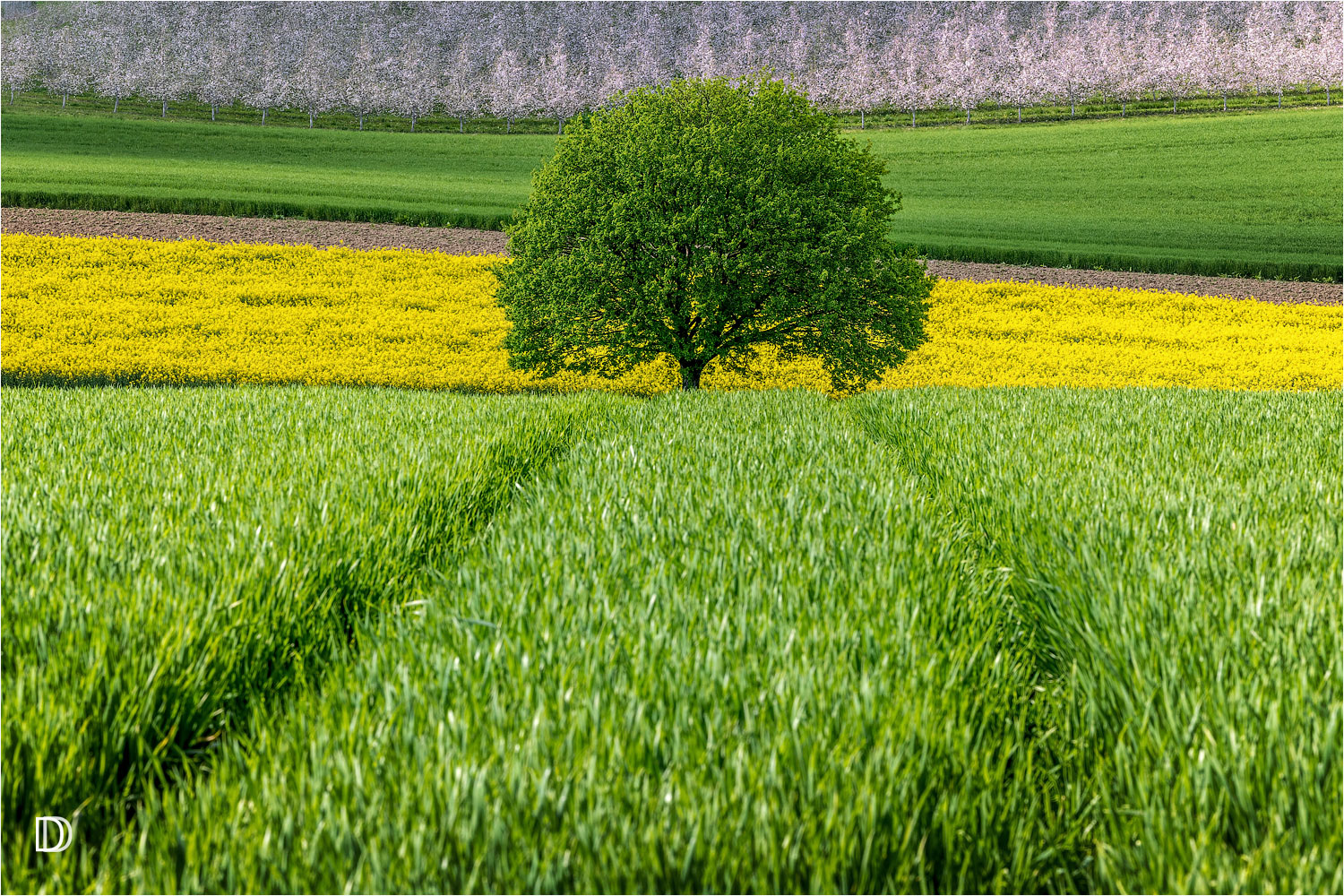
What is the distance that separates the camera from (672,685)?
1.84m

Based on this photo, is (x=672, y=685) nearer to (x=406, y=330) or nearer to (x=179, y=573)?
(x=179, y=573)

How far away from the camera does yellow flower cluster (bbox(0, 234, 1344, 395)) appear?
19.9 m

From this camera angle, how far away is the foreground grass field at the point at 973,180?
34469mm

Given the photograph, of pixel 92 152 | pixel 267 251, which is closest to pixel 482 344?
pixel 267 251

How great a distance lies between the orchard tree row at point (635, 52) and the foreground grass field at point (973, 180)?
1079 inches

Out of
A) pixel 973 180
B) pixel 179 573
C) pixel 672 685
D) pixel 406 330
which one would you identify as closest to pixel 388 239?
pixel 406 330

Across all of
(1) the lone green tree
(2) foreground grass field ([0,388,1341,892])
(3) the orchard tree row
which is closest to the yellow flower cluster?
(1) the lone green tree

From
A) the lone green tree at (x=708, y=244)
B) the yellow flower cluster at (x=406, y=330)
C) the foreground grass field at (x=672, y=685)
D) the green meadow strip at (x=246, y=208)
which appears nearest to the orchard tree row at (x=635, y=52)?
the green meadow strip at (x=246, y=208)

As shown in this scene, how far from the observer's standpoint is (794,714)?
68.1 inches

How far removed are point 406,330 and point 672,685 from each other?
22871mm

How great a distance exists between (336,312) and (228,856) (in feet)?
82.4

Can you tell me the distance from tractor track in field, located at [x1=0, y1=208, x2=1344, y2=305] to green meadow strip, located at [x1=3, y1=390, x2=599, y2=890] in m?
28.4

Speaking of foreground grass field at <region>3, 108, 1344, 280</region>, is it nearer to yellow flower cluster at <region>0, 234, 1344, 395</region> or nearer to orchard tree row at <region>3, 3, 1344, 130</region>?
yellow flower cluster at <region>0, 234, 1344, 395</region>

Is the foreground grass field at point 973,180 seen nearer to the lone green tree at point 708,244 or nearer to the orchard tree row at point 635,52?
the lone green tree at point 708,244
